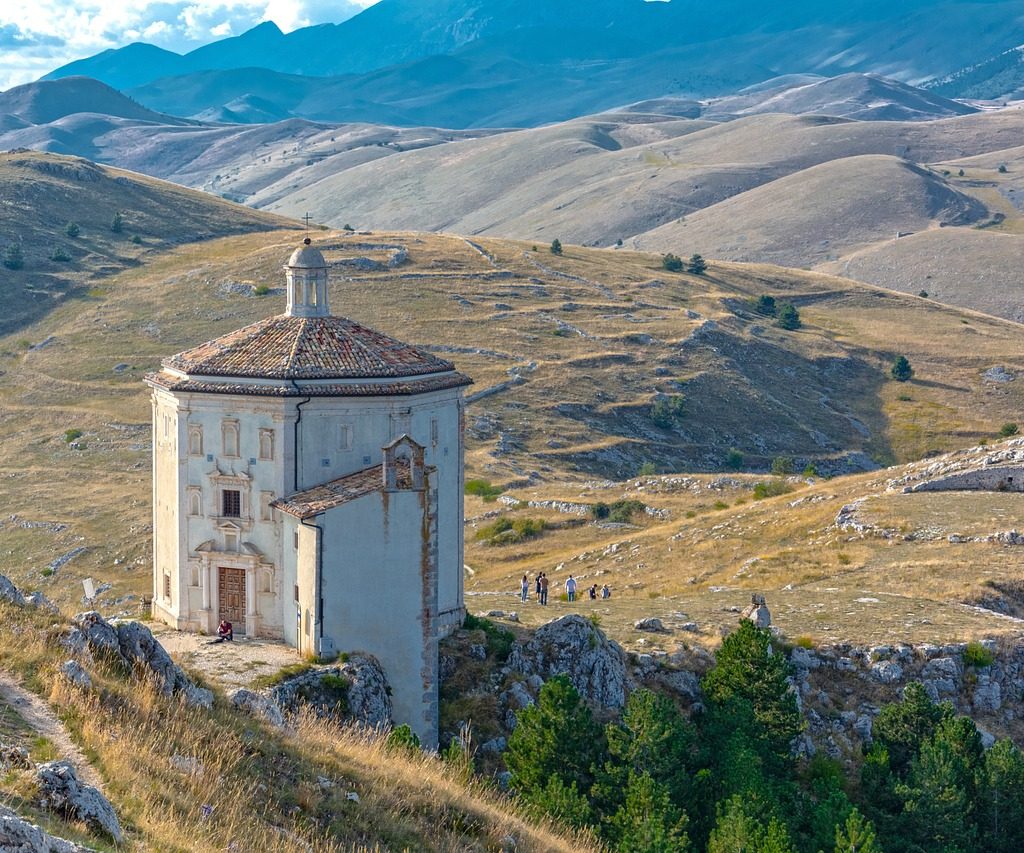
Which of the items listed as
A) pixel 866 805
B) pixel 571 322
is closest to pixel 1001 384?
pixel 571 322

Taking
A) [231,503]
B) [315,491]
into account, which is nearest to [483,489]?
[231,503]

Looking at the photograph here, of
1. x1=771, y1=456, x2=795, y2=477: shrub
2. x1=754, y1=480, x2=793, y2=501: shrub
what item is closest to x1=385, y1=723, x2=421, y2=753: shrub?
x1=754, y1=480, x2=793, y2=501: shrub

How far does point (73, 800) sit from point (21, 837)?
7.04 ft

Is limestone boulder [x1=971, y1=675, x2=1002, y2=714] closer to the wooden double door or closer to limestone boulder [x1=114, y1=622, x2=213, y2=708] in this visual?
the wooden double door

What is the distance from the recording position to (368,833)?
1711 centimetres

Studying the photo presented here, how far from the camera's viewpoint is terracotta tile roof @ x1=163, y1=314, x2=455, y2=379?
35.2 meters

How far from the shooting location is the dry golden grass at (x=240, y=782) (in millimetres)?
14609

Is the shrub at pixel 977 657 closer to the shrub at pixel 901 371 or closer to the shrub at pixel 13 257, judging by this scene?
the shrub at pixel 901 371

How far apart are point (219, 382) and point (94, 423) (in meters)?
54.5

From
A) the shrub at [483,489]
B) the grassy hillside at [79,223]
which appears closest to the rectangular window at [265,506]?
the shrub at [483,489]

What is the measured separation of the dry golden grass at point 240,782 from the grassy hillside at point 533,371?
44042 millimetres

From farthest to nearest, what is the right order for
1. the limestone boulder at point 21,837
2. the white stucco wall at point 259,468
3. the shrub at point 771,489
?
the shrub at point 771,489 < the white stucco wall at point 259,468 < the limestone boulder at point 21,837

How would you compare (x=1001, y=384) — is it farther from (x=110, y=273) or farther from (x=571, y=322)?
(x=110, y=273)

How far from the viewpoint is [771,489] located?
217ft
